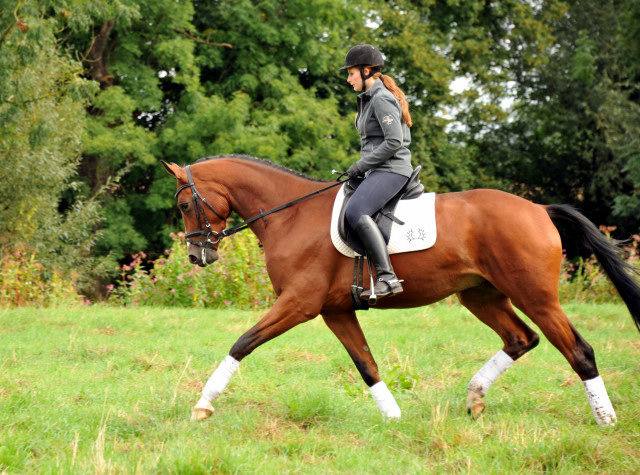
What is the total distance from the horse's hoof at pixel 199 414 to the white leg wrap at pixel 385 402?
4.51 feet

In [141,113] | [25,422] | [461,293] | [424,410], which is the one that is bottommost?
[424,410]

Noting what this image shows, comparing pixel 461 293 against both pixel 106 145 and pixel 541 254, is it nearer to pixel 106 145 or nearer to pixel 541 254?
pixel 541 254

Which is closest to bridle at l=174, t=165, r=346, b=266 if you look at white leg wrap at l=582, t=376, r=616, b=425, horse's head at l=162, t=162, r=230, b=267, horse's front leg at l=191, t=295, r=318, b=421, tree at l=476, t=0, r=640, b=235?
horse's head at l=162, t=162, r=230, b=267

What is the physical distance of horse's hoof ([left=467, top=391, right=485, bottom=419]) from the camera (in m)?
6.01

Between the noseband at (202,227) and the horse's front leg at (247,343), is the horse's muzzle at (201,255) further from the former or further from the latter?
the horse's front leg at (247,343)

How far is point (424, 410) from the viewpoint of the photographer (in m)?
6.11

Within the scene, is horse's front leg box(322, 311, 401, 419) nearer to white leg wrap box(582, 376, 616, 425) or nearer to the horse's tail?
white leg wrap box(582, 376, 616, 425)

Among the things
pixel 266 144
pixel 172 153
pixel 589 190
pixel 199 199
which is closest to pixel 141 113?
pixel 172 153

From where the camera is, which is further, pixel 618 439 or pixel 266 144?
pixel 266 144

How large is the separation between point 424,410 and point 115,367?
355 cm

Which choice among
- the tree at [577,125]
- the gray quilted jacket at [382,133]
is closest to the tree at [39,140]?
the gray quilted jacket at [382,133]

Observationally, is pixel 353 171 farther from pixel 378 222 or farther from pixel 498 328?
pixel 498 328

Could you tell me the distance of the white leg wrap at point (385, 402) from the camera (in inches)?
233

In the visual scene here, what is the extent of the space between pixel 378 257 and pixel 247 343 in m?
1.26
